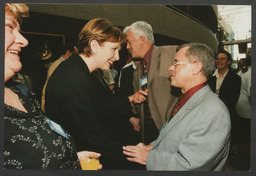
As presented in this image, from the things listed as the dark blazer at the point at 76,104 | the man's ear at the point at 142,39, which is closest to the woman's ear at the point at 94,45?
the dark blazer at the point at 76,104

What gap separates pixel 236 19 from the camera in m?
1.60

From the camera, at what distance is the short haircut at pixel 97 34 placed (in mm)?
1499

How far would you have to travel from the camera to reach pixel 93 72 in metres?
1.56

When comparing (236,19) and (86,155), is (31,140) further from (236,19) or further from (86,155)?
(236,19)

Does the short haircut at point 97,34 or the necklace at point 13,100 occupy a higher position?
the short haircut at point 97,34

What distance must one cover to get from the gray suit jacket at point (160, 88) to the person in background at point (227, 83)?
0.34 m

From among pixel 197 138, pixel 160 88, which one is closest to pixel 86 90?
pixel 160 88

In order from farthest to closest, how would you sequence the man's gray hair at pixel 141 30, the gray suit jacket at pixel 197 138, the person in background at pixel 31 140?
the man's gray hair at pixel 141 30
the gray suit jacket at pixel 197 138
the person in background at pixel 31 140

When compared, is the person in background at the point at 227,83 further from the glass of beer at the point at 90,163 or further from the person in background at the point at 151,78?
the glass of beer at the point at 90,163

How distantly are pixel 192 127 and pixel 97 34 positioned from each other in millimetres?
962

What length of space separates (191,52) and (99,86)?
75 cm

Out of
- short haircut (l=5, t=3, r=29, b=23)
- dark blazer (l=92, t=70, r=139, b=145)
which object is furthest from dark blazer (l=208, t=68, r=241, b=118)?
short haircut (l=5, t=3, r=29, b=23)

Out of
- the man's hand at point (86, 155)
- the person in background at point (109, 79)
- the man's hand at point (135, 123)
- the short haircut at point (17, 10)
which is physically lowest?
the man's hand at point (86, 155)

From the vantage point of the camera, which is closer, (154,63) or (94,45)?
(94,45)
